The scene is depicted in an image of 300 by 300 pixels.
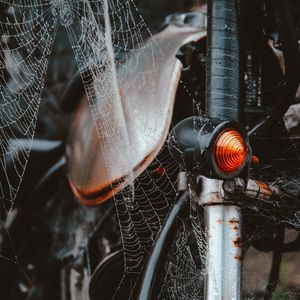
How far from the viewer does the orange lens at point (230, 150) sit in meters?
2.47

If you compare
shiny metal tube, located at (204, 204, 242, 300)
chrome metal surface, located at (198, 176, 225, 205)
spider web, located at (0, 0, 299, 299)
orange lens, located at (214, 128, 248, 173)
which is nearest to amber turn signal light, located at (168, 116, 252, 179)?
orange lens, located at (214, 128, 248, 173)

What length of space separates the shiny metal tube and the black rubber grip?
1.75 ft

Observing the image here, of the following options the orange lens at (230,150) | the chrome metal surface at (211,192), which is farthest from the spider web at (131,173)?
the orange lens at (230,150)

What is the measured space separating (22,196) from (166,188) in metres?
1.88

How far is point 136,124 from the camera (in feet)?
12.2

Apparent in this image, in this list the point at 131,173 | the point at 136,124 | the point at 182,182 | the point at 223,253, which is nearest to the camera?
the point at 223,253

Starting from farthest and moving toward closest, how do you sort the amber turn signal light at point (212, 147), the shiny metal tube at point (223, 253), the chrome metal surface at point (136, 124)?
the chrome metal surface at point (136, 124) → the shiny metal tube at point (223, 253) → the amber turn signal light at point (212, 147)

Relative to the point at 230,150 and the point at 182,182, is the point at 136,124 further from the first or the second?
the point at 230,150

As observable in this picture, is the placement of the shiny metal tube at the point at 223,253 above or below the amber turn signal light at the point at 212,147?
below

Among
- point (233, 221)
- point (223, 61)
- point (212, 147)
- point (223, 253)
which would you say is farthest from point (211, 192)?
point (223, 61)

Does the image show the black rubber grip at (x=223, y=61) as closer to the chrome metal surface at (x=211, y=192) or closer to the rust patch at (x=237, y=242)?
the chrome metal surface at (x=211, y=192)

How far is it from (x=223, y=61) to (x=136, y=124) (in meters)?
0.94

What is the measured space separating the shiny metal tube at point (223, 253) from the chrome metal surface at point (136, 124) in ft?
2.68

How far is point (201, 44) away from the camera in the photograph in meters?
3.74
